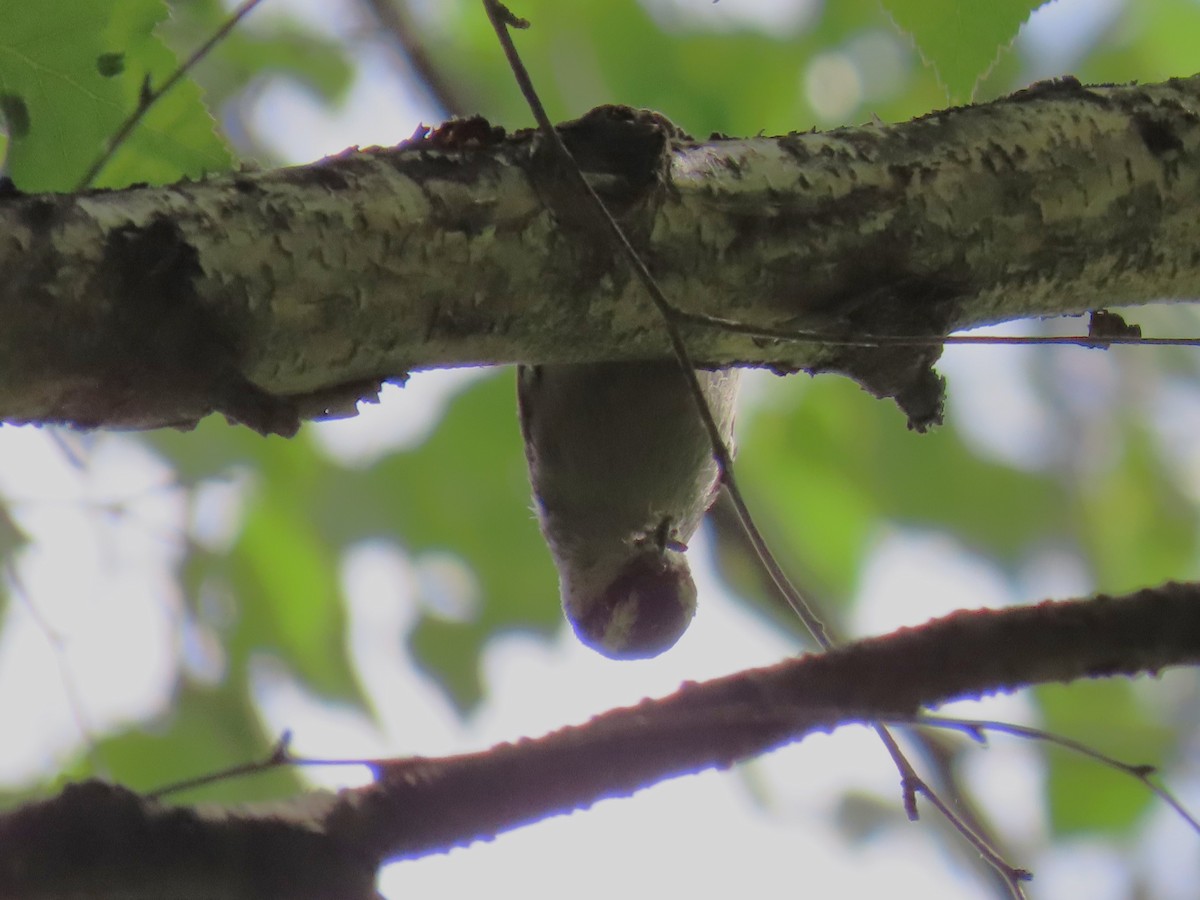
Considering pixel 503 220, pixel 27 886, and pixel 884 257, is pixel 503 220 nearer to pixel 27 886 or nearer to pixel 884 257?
pixel 884 257

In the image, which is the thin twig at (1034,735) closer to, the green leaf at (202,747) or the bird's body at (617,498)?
the bird's body at (617,498)

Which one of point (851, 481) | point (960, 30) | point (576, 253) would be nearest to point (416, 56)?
point (851, 481)

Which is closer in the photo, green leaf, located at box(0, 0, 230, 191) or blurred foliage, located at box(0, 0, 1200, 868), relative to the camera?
green leaf, located at box(0, 0, 230, 191)

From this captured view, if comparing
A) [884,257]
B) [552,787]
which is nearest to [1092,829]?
[884,257]

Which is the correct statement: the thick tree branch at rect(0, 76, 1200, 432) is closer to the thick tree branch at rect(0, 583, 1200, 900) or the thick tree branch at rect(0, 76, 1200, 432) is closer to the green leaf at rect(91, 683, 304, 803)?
the thick tree branch at rect(0, 583, 1200, 900)

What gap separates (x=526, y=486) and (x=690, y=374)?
1.60 metres

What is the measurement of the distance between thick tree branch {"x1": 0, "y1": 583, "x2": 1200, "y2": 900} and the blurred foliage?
1.54 meters

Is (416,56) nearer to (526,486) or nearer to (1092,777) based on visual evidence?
(526,486)

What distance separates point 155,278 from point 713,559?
2.08m

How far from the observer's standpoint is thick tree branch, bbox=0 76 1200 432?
0.77 m

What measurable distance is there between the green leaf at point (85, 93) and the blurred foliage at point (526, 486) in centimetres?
123

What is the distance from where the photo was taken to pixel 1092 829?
2979 millimetres

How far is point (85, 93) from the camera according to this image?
1.06 metres

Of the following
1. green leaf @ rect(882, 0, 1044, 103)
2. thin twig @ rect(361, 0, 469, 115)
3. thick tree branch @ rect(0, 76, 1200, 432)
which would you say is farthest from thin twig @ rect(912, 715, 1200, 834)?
thin twig @ rect(361, 0, 469, 115)
